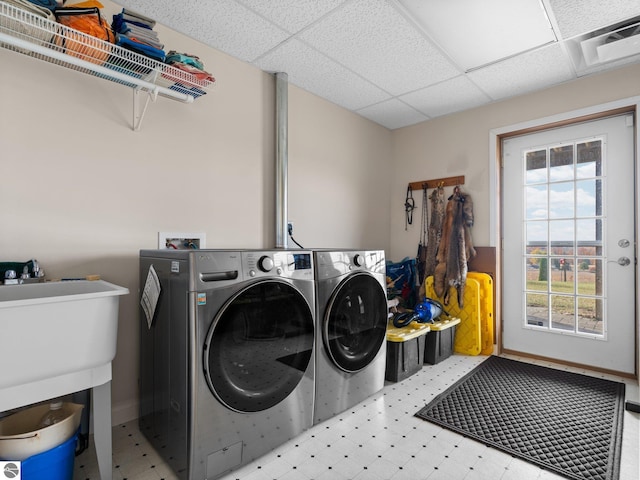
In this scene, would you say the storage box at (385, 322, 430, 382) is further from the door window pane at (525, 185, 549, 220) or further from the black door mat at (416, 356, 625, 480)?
the door window pane at (525, 185, 549, 220)

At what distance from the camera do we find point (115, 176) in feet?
6.08

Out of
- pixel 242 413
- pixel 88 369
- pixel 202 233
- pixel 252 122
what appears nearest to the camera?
pixel 88 369

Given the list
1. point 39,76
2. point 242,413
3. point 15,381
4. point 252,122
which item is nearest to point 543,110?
point 252,122

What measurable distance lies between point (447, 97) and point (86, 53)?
8.66 feet

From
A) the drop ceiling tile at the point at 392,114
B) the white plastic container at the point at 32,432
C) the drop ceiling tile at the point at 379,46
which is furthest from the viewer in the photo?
the drop ceiling tile at the point at 392,114

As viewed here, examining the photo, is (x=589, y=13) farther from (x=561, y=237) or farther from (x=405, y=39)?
(x=561, y=237)

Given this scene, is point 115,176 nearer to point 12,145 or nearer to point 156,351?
point 12,145

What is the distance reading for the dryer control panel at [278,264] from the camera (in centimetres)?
153

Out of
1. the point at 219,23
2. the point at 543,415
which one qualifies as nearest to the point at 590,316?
the point at 543,415

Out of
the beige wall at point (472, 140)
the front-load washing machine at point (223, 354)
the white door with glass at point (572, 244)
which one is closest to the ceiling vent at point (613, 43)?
the beige wall at point (472, 140)

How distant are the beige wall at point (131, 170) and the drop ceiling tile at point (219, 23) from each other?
0.09m

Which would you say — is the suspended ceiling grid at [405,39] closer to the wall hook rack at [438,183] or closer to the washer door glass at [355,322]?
the wall hook rack at [438,183]

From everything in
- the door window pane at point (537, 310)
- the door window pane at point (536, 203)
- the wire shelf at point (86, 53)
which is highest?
the wire shelf at point (86, 53)

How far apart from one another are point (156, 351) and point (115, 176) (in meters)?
0.97
